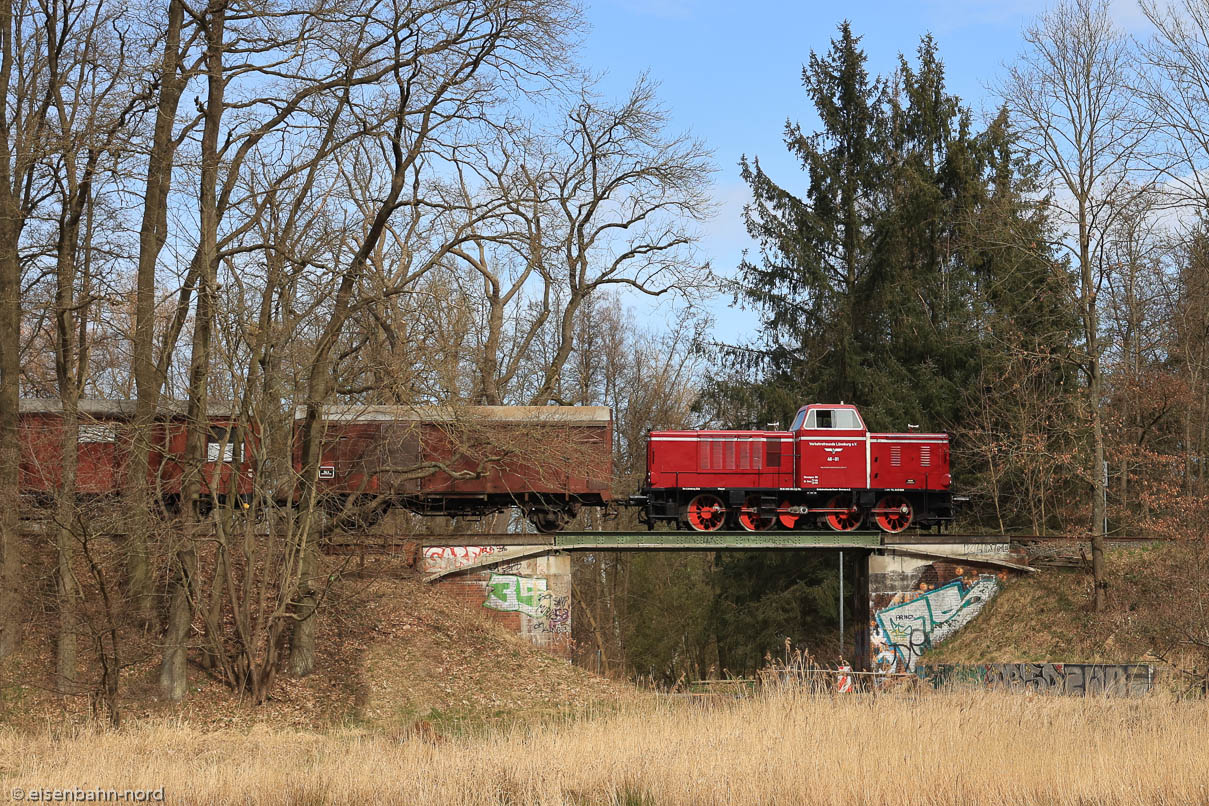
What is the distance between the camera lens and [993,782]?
31.8ft

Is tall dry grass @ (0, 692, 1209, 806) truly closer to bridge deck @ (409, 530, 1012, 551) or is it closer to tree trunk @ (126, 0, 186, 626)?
tree trunk @ (126, 0, 186, 626)

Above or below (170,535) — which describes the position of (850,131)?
above

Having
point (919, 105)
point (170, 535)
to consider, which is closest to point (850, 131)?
point (919, 105)

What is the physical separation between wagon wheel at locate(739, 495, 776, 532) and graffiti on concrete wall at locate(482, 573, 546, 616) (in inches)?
202

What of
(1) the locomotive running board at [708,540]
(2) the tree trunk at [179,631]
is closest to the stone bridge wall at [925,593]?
(1) the locomotive running board at [708,540]

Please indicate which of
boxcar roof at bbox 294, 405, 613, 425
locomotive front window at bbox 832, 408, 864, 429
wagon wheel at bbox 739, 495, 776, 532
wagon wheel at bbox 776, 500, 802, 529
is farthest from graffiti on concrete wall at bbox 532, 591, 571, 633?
locomotive front window at bbox 832, 408, 864, 429

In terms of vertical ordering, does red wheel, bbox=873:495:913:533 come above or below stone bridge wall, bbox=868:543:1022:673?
above

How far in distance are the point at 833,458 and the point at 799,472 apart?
835 mm

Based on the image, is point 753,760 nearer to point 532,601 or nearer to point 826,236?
point 532,601

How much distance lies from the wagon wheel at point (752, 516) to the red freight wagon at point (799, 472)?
23 mm

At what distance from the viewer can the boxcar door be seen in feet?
80.5

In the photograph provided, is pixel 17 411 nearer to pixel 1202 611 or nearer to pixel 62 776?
pixel 62 776

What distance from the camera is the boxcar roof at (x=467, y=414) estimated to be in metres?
18.4

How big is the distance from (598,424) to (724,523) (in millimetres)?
4014
